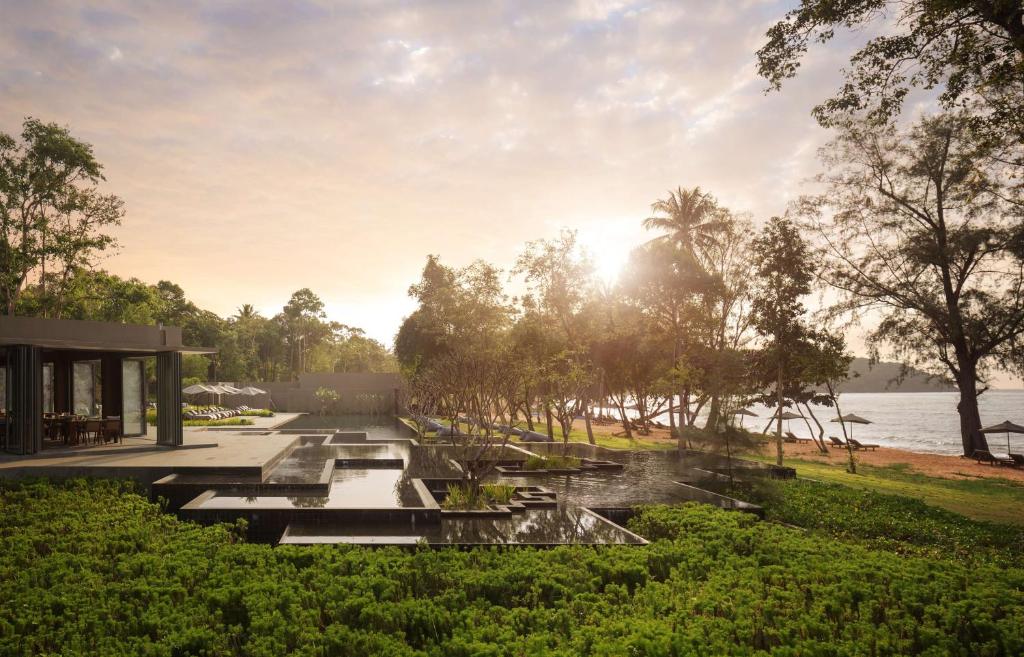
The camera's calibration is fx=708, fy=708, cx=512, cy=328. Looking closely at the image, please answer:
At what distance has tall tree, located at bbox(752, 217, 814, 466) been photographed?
20.3 metres

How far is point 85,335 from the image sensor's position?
614 inches

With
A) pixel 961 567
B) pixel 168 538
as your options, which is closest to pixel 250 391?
pixel 168 538

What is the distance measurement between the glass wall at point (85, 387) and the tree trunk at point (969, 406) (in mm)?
29556

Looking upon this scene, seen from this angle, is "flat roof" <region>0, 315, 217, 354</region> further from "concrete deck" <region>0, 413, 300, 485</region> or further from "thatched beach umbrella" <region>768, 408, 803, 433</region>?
"thatched beach umbrella" <region>768, 408, 803, 433</region>

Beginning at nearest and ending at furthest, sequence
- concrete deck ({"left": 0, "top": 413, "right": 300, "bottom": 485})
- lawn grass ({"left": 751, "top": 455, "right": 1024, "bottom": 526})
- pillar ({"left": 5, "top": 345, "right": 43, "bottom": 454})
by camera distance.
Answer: concrete deck ({"left": 0, "top": 413, "right": 300, "bottom": 485}), lawn grass ({"left": 751, "top": 455, "right": 1024, "bottom": 526}), pillar ({"left": 5, "top": 345, "right": 43, "bottom": 454})

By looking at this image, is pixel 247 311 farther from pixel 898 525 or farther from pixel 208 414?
pixel 898 525

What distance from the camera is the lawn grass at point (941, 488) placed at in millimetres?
13117

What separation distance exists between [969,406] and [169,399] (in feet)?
92.4

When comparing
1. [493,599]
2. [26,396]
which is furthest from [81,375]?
[493,599]

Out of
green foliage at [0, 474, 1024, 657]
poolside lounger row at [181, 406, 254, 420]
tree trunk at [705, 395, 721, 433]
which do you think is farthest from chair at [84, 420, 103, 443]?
tree trunk at [705, 395, 721, 433]

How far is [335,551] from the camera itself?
24.1 ft

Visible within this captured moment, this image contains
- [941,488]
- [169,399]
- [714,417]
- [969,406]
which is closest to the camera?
[941,488]

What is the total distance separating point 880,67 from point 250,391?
39.6 meters

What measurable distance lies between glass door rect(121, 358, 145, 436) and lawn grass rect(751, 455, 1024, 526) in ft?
57.4
